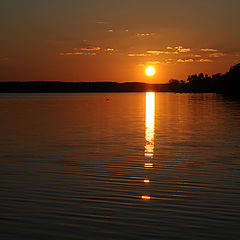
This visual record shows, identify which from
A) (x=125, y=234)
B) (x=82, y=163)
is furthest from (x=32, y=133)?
(x=125, y=234)

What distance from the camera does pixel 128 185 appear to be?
57.7ft

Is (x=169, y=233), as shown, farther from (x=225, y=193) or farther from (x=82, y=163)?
(x=82, y=163)

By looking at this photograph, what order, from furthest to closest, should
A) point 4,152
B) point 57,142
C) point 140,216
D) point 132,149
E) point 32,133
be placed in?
point 32,133 → point 57,142 → point 132,149 → point 4,152 → point 140,216

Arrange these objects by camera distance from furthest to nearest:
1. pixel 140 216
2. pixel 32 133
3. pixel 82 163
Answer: pixel 32 133 → pixel 82 163 → pixel 140 216

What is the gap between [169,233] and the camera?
11727 millimetres

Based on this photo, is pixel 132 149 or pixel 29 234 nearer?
pixel 29 234

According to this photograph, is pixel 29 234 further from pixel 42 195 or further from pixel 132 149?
pixel 132 149

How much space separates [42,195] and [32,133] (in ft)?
80.0

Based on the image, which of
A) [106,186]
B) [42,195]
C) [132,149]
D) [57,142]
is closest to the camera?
[42,195]

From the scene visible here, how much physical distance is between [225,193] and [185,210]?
3.00 metres

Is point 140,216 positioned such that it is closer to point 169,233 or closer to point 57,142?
point 169,233

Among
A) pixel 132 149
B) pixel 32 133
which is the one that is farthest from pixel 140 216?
pixel 32 133

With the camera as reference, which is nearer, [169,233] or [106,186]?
[169,233]

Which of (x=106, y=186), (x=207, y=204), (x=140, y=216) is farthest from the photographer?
(x=106, y=186)
